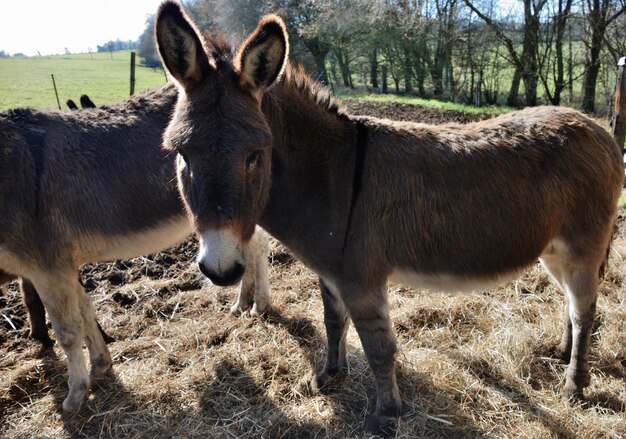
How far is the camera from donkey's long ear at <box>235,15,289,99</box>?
2.02 m

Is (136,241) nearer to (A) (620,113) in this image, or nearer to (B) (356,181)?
(B) (356,181)

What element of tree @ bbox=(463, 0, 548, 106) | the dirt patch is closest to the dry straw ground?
the dirt patch

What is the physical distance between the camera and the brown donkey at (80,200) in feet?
9.66

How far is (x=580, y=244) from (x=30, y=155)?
381cm

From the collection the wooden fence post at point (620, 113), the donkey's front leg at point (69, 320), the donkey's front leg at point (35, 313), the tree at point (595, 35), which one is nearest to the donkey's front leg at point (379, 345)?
the donkey's front leg at point (69, 320)

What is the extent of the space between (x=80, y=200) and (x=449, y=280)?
2708mm

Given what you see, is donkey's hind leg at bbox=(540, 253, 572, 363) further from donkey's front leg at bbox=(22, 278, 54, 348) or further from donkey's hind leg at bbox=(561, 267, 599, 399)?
donkey's front leg at bbox=(22, 278, 54, 348)

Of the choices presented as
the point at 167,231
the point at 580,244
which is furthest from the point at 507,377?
the point at 167,231

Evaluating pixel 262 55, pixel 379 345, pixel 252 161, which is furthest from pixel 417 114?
pixel 252 161

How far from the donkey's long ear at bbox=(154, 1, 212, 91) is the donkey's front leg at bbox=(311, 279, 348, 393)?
5.38 ft

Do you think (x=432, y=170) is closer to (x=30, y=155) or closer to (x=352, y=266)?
(x=352, y=266)

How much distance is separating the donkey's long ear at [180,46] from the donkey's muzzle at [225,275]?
937 mm

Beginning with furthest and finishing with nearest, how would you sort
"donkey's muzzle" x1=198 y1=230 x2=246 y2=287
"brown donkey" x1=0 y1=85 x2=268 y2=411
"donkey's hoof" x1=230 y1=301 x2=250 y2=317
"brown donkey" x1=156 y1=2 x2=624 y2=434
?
"donkey's hoof" x1=230 y1=301 x2=250 y2=317
"brown donkey" x1=0 y1=85 x2=268 y2=411
"brown donkey" x1=156 y1=2 x2=624 y2=434
"donkey's muzzle" x1=198 y1=230 x2=246 y2=287

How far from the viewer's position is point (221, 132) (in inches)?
72.8
